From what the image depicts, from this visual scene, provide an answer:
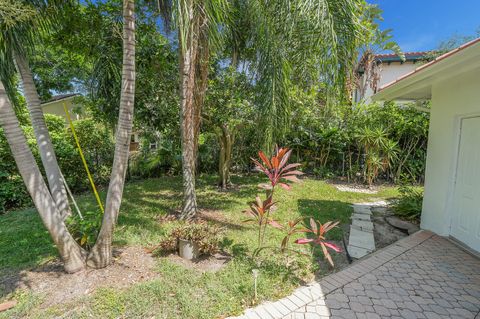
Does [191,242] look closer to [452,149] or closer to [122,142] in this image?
[122,142]

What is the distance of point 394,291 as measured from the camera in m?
2.80

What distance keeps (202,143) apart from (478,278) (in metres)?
9.21

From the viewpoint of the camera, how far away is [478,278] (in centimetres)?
304

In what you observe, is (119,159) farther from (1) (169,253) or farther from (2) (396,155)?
(2) (396,155)

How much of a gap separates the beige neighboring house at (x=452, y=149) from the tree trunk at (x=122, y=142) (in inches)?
159

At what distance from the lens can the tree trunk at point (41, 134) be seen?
3088 millimetres

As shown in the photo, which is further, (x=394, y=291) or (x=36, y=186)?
(x=394, y=291)

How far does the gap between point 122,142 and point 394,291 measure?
377cm

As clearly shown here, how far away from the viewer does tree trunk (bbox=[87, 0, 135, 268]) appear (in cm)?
276

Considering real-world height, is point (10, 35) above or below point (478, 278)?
above

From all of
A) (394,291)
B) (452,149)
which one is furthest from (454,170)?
(394,291)

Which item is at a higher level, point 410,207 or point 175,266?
point 410,207

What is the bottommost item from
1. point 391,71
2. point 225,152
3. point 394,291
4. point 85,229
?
point 394,291

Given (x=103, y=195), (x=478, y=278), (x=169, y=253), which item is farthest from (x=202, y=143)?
(x=478, y=278)
